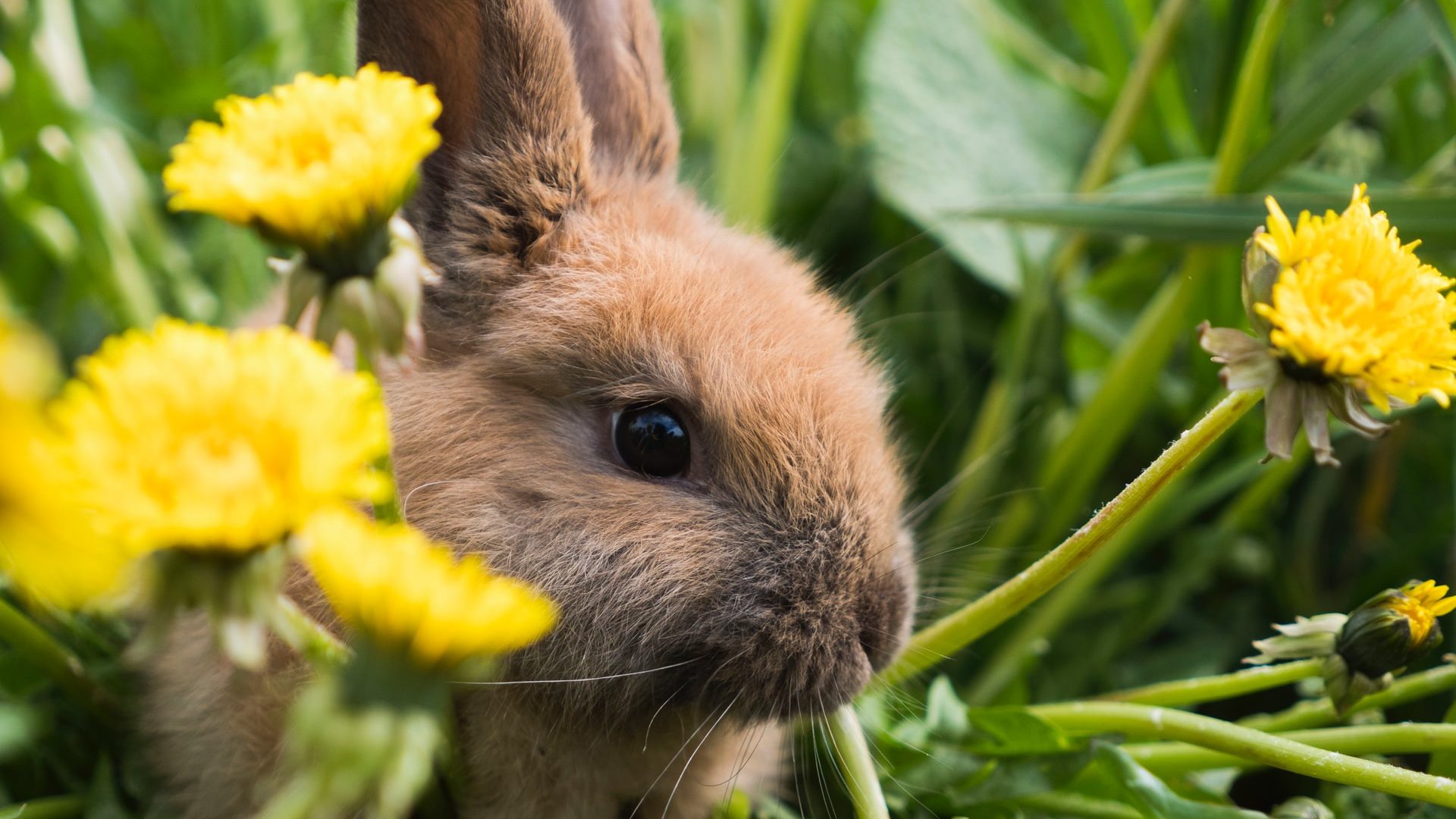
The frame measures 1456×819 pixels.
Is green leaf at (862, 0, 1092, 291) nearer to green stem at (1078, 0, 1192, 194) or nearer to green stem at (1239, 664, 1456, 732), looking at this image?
green stem at (1078, 0, 1192, 194)

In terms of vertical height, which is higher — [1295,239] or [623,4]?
[1295,239]

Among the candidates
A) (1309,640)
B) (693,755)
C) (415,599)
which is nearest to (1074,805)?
(1309,640)

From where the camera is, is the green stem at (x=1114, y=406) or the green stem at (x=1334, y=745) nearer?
the green stem at (x=1334, y=745)

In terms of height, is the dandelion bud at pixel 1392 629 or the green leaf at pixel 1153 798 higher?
the dandelion bud at pixel 1392 629

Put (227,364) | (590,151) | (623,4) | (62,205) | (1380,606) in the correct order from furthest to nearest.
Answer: (62,205)
(623,4)
(590,151)
(1380,606)
(227,364)

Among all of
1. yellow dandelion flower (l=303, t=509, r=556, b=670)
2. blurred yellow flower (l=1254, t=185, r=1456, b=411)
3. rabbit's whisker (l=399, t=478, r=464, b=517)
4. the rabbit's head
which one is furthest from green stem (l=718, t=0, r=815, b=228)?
yellow dandelion flower (l=303, t=509, r=556, b=670)

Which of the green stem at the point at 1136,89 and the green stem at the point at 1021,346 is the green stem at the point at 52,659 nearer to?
the green stem at the point at 1021,346

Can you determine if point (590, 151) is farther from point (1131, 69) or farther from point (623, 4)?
point (1131, 69)

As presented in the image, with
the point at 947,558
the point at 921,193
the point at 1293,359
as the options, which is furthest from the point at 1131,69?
the point at 1293,359

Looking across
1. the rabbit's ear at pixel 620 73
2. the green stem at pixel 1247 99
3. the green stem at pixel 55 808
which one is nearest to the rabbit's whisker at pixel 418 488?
the green stem at pixel 55 808
